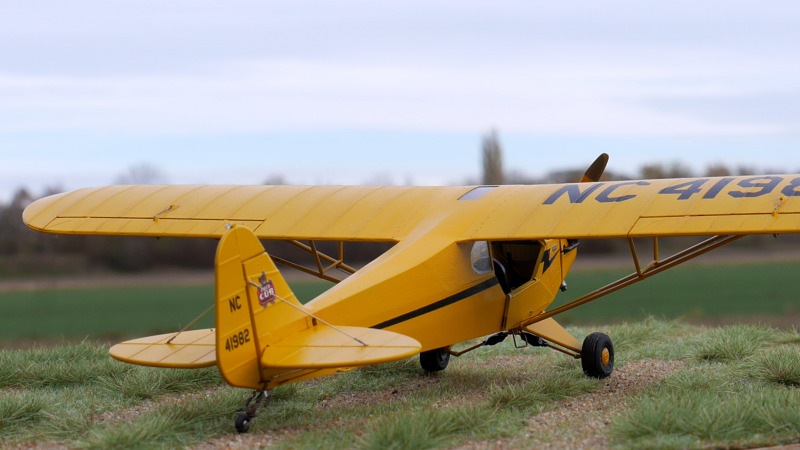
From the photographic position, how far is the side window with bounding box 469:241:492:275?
7398mm

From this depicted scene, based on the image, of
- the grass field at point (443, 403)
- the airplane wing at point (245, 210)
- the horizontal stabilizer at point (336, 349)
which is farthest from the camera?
the airplane wing at point (245, 210)

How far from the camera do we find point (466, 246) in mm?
7285

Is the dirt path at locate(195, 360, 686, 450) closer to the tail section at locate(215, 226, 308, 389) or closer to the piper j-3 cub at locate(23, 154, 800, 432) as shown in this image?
the piper j-3 cub at locate(23, 154, 800, 432)

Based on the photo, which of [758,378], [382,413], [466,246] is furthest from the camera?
[758,378]

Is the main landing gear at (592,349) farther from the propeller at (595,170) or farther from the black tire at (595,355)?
the propeller at (595,170)

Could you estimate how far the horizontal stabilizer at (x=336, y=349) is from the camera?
5.25m

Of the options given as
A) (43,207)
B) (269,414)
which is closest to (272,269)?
(269,414)

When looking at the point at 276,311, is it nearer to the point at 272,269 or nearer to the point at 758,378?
the point at 272,269

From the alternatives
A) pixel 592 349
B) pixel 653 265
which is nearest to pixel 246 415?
pixel 592 349

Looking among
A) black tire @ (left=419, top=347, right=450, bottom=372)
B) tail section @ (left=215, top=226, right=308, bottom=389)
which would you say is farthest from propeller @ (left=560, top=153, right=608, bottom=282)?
tail section @ (left=215, top=226, right=308, bottom=389)

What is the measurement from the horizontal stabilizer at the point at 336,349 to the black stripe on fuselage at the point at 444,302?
25.4 inches

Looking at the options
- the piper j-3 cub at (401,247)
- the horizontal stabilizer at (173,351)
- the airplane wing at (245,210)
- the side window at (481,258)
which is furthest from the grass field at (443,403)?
the airplane wing at (245,210)

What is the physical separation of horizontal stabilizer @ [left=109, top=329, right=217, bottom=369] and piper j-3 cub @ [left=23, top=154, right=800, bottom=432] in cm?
2

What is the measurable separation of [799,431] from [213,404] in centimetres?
487
